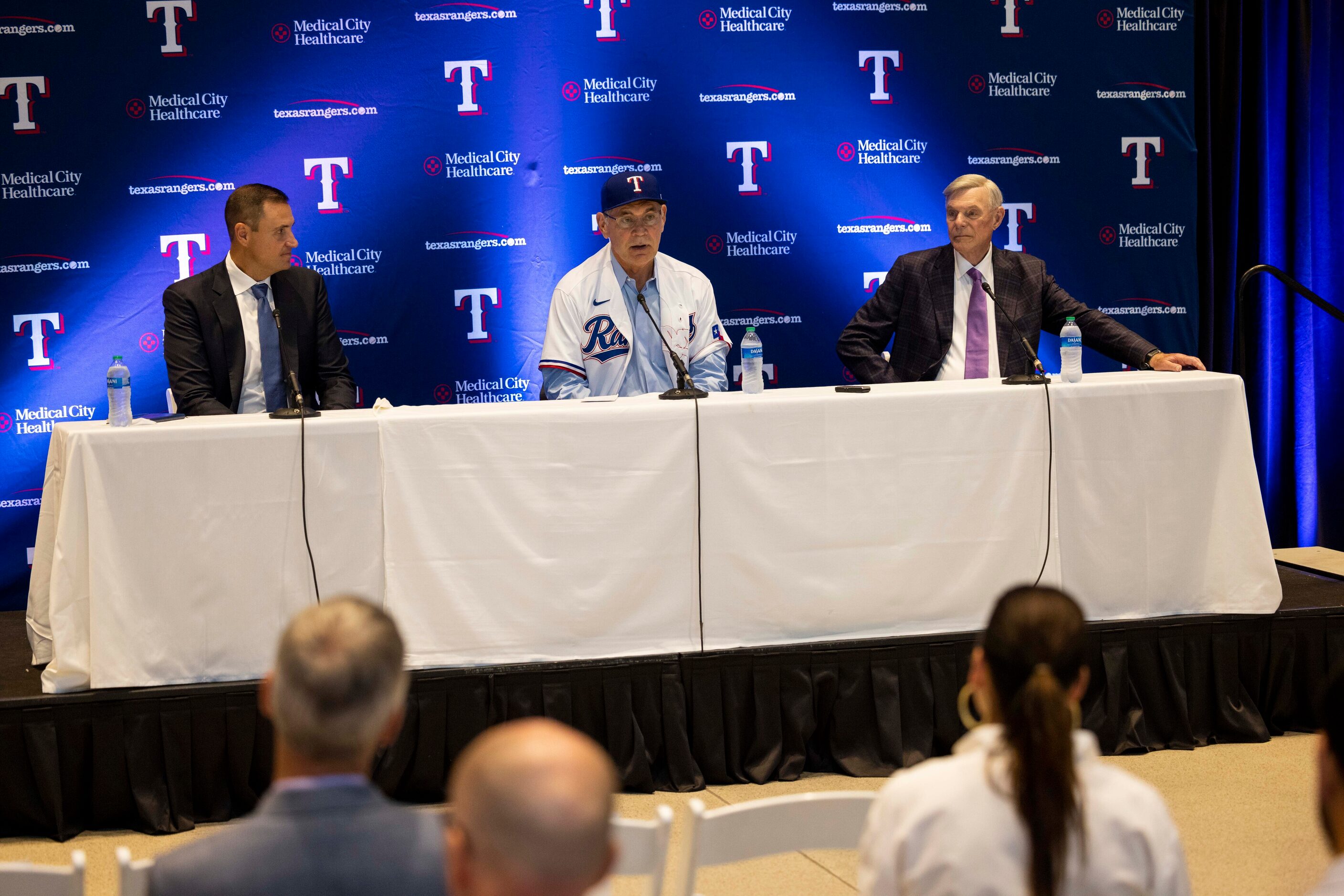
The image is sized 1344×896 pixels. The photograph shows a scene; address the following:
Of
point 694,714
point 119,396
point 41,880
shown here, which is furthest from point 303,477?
point 41,880

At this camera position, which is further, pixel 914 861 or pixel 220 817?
pixel 220 817

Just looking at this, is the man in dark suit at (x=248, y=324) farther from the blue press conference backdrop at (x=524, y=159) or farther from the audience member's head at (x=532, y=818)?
the audience member's head at (x=532, y=818)

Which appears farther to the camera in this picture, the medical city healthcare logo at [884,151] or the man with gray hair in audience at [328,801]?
the medical city healthcare logo at [884,151]

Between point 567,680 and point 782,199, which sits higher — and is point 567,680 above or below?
below

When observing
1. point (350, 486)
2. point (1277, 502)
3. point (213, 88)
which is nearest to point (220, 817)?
point (350, 486)

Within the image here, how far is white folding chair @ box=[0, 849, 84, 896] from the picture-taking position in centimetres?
152

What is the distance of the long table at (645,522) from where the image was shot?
10.4 ft

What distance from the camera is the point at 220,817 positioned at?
326cm

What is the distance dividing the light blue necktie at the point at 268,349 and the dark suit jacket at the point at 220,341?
0.04 metres

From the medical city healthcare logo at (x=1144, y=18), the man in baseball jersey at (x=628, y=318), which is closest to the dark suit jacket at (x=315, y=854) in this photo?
the man in baseball jersey at (x=628, y=318)

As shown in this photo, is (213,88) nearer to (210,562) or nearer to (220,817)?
(210,562)

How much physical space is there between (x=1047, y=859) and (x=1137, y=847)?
0.14 m

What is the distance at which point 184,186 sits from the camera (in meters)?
5.00

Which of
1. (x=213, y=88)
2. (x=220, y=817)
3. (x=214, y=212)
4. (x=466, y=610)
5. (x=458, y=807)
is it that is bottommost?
(x=220, y=817)
